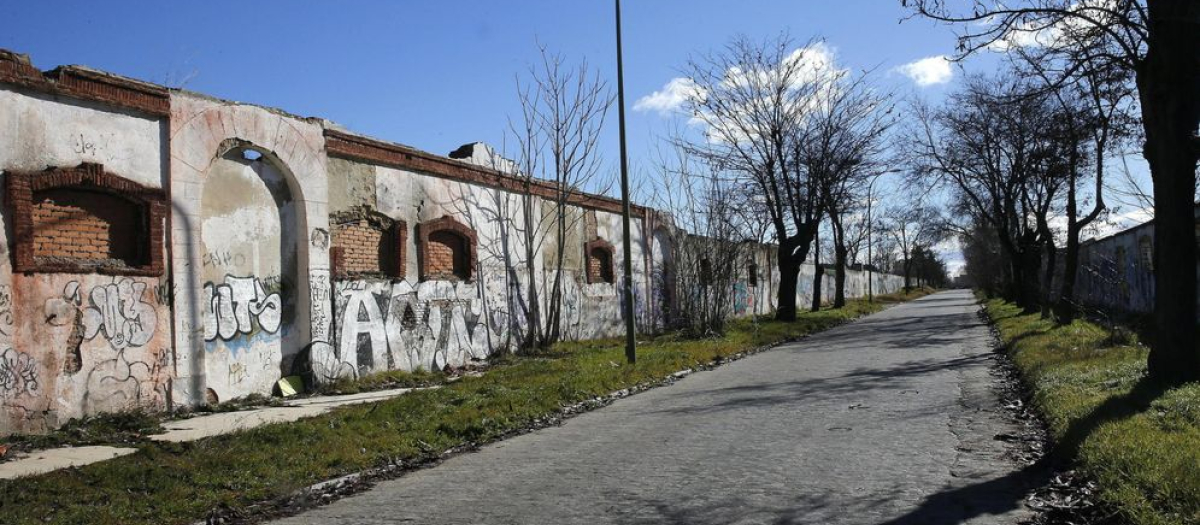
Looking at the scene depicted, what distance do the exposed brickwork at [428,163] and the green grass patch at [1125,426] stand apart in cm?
1086

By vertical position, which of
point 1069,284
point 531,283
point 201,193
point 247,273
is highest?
point 201,193

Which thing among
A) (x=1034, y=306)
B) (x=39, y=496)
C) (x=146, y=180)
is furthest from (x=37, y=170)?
(x=1034, y=306)

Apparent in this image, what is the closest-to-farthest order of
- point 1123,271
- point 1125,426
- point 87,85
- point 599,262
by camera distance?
point 1125,426
point 87,85
point 599,262
point 1123,271

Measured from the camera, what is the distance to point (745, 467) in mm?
7000

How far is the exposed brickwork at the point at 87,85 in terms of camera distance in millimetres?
9172

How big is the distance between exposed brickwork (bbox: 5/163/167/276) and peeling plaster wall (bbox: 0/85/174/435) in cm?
10

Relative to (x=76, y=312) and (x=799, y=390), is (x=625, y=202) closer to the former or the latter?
(x=799, y=390)

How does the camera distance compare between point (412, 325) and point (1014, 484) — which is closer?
point (1014, 484)

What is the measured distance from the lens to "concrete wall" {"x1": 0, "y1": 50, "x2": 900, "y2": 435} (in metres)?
9.30

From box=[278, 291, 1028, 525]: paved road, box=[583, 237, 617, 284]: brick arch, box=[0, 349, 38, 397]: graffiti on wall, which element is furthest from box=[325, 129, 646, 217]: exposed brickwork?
box=[278, 291, 1028, 525]: paved road

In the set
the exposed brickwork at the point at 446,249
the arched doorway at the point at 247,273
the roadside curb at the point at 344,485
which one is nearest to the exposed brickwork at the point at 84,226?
the arched doorway at the point at 247,273

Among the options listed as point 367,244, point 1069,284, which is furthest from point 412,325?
point 1069,284

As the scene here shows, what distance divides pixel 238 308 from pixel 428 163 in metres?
5.35

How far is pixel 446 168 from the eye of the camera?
55.5 feet
